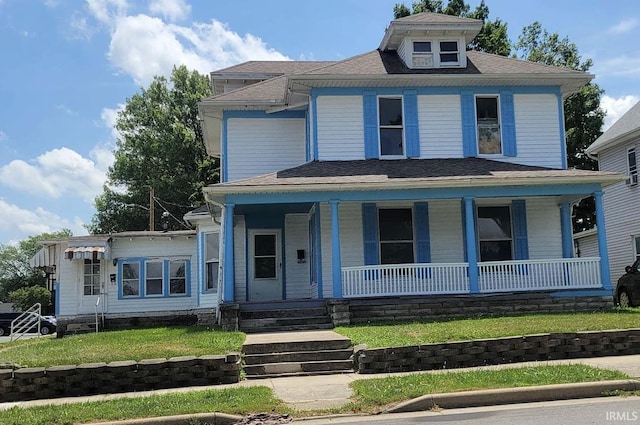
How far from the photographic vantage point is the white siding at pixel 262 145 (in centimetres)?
1895

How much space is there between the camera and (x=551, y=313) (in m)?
14.9

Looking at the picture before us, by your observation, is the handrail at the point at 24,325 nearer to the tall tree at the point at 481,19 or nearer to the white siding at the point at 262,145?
the white siding at the point at 262,145

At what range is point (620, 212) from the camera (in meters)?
24.9

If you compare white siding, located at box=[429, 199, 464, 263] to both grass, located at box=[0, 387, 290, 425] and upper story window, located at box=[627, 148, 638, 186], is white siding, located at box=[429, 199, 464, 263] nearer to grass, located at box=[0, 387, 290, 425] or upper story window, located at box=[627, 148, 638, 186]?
grass, located at box=[0, 387, 290, 425]

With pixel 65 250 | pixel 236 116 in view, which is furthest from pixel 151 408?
pixel 65 250

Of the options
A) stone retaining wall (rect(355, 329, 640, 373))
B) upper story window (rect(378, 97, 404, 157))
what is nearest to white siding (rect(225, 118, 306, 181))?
upper story window (rect(378, 97, 404, 157))

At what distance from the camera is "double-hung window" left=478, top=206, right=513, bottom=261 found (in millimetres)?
17578

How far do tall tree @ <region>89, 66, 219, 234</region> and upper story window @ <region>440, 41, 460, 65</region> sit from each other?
24.7 metres

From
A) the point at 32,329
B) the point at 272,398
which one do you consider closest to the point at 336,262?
the point at 272,398

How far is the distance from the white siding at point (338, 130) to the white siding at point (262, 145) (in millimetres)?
1499

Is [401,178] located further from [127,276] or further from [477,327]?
[127,276]

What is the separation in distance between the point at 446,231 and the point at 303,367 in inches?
320

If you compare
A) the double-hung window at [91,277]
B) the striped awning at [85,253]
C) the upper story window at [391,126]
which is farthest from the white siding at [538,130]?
the double-hung window at [91,277]

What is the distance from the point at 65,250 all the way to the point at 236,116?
831cm
